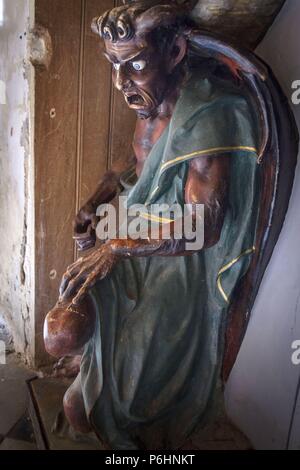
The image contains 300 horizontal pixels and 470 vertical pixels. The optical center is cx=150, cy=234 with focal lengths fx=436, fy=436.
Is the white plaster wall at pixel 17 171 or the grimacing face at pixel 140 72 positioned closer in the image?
the grimacing face at pixel 140 72

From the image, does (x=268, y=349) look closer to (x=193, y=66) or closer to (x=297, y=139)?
(x=297, y=139)

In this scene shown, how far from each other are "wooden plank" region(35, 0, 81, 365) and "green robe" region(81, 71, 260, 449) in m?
0.57

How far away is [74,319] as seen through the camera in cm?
108

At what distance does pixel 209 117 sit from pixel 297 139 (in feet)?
0.85

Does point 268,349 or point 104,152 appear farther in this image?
point 104,152

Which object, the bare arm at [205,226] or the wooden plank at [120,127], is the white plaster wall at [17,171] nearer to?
the wooden plank at [120,127]

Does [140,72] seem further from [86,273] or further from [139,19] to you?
[86,273]

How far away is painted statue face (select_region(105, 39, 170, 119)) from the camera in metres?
1.07

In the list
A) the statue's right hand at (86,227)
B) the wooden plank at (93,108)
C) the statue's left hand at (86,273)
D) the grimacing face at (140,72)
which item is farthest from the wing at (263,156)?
the wooden plank at (93,108)

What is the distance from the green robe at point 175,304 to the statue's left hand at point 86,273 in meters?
0.05

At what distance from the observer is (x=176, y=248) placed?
1.09 metres

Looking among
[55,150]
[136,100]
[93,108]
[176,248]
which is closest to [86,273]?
[176,248]

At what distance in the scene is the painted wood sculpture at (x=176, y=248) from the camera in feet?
3.57
